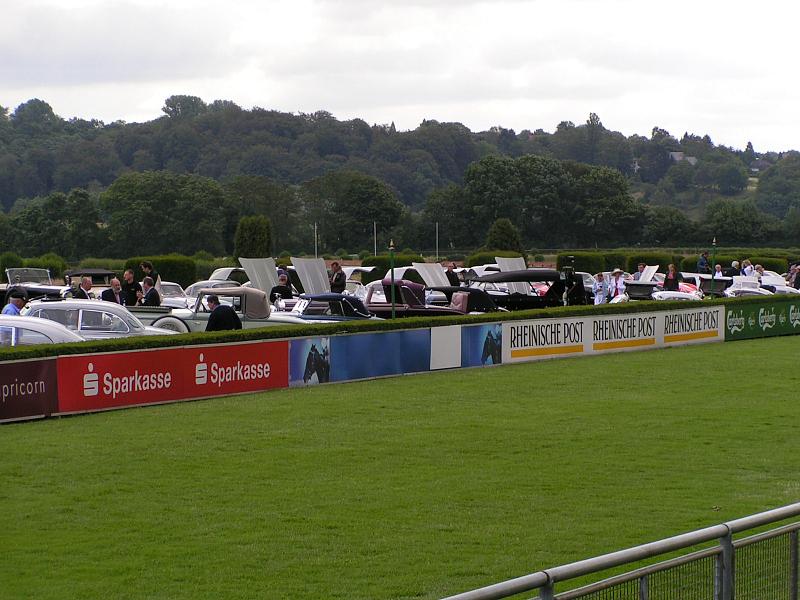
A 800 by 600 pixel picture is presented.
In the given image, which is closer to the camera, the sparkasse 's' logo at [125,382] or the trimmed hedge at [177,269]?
the sparkasse 's' logo at [125,382]

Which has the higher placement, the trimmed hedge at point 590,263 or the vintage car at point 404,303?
the vintage car at point 404,303

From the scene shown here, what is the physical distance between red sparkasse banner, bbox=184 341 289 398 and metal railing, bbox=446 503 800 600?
14202 mm

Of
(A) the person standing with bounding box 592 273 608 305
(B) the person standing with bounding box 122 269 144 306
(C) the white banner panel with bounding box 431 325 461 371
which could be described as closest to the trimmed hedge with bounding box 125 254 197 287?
(A) the person standing with bounding box 592 273 608 305

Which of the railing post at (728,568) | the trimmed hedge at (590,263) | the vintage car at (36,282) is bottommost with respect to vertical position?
the trimmed hedge at (590,263)

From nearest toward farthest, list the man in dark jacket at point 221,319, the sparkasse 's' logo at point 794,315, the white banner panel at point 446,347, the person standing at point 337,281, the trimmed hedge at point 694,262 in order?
the man in dark jacket at point 221,319 → the white banner panel at point 446,347 → the person standing at point 337,281 → the sparkasse 's' logo at point 794,315 → the trimmed hedge at point 694,262

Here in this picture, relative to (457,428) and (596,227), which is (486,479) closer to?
(457,428)

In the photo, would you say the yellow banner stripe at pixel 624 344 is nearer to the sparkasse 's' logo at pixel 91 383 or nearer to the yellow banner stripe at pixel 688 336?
the yellow banner stripe at pixel 688 336

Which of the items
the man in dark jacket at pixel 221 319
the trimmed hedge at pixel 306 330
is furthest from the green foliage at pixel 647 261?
the man in dark jacket at pixel 221 319

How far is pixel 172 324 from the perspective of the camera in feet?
80.7

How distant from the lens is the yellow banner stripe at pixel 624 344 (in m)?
29.3

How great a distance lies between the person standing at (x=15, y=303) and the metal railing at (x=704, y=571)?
57.1 feet

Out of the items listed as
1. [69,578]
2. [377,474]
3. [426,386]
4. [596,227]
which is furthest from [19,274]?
[596,227]

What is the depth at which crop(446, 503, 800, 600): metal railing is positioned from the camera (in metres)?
5.39

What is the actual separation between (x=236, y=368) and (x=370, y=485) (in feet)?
26.0
